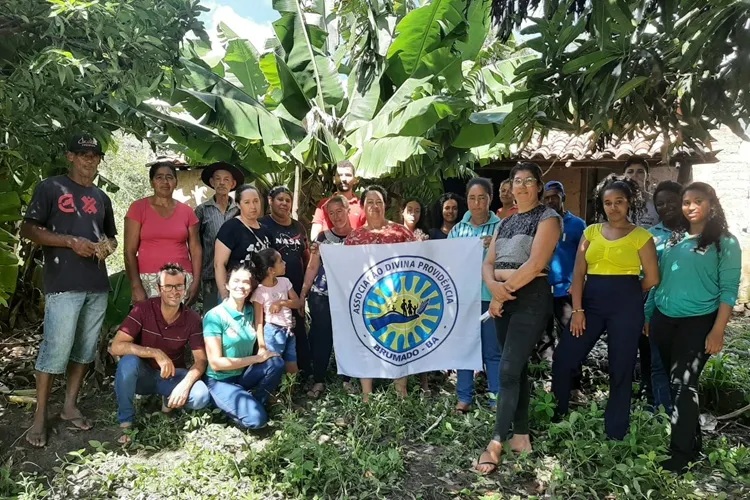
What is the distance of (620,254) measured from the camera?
314 cm

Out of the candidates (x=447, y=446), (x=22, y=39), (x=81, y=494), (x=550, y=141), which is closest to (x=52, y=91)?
(x=22, y=39)

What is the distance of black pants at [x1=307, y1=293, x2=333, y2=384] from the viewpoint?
4.04 metres

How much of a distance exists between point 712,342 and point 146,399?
11.8ft

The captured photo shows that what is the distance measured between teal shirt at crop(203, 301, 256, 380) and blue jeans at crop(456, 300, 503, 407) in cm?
152

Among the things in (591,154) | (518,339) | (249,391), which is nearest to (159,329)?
(249,391)

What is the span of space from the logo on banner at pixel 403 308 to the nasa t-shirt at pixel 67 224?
69.2 inches

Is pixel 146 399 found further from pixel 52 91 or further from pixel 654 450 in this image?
pixel 654 450

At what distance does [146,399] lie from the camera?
148 inches

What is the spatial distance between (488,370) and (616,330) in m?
0.99

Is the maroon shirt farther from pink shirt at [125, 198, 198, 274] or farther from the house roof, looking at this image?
the house roof

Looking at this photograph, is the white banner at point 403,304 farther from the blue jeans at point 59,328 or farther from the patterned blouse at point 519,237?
the blue jeans at point 59,328

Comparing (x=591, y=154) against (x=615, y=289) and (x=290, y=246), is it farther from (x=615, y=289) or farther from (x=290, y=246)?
(x=290, y=246)

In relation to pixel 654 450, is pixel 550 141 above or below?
above

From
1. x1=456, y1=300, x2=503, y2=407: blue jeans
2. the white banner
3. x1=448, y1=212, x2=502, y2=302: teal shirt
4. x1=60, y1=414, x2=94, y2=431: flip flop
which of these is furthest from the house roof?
x1=60, y1=414, x2=94, y2=431: flip flop
